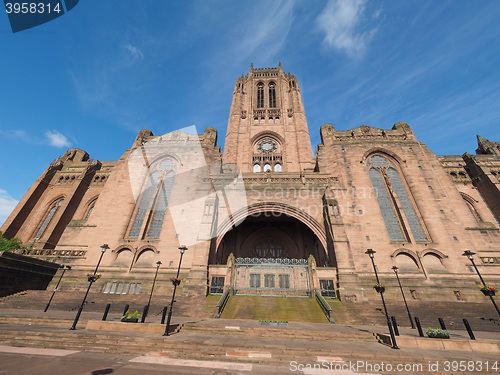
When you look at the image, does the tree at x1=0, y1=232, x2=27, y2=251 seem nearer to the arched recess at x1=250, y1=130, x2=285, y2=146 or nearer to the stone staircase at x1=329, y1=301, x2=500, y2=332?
the arched recess at x1=250, y1=130, x2=285, y2=146

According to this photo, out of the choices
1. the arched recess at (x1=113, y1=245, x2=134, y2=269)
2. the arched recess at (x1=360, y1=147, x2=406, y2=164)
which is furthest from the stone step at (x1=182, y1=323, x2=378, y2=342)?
the arched recess at (x1=360, y1=147, x2=406, y2=164)

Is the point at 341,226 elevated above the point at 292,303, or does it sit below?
above

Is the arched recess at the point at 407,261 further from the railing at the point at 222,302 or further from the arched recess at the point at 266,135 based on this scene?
the arched recess at the point at 266,135

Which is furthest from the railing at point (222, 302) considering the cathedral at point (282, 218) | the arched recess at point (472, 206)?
the arched recess at point (472, 206)

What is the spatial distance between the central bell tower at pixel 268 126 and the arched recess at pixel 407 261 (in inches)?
643

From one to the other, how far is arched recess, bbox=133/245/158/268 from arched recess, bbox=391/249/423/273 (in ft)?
77.8

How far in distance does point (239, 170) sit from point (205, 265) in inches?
692

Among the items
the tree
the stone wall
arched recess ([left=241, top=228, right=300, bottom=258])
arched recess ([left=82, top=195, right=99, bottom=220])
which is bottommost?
the stone wall

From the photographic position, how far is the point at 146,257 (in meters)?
21.6

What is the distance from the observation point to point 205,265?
18750 millimetres

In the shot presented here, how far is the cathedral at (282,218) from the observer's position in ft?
61.9

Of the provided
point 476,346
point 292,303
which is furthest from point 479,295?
point 292,303

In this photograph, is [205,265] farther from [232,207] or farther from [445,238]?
[445,238]

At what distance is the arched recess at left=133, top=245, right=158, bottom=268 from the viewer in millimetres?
21016
